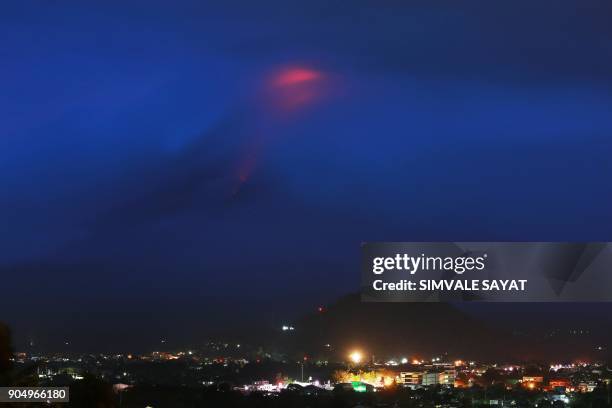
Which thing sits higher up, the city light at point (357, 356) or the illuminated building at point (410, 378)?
the city light at point (357, 356)

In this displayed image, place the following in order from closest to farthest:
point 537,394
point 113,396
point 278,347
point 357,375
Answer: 1. point 113,396
2. point 537,394
3. point 357,375
4. point 278,347

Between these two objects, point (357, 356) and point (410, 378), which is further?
point (410, 378)

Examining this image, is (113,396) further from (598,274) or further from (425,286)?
(598,274)

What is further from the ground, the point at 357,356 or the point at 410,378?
the point at 357,356

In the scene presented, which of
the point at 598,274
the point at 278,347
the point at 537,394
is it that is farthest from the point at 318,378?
the point at 598,274

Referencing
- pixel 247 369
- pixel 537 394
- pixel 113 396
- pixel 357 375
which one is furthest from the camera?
pixel 247 369

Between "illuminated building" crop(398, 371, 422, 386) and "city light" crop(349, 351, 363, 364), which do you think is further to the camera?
"illuminated building" crop(398, 371, 422, 386)

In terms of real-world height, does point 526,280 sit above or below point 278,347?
below

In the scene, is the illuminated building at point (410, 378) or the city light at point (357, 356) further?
the illuminated building at point (410, 378)

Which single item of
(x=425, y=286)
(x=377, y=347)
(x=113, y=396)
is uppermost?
(x=377, y=347)

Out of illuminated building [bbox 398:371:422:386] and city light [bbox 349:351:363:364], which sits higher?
city light [bbox 349:351:363:364]

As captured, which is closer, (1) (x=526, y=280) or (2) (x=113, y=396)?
(1) (x=526, y=280)
